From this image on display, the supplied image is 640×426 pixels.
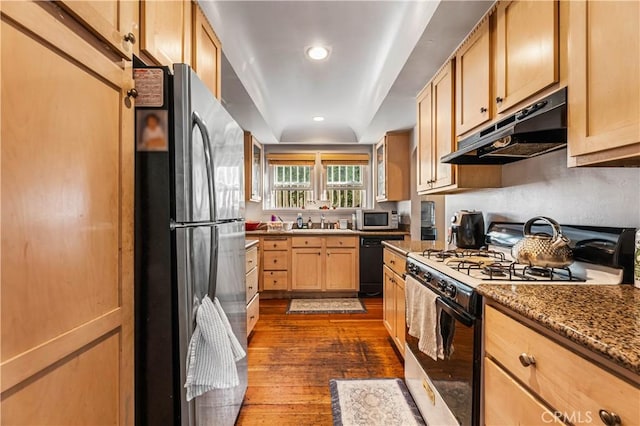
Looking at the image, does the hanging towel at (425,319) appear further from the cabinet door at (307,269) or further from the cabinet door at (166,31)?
the cabinet door at (307,269)

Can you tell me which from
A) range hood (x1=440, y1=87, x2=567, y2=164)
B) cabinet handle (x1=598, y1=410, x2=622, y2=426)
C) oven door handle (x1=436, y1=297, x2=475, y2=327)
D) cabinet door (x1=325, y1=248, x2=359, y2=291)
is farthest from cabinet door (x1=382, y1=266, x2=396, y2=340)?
cabinet handle (x1=598, y1=410, x2=622, y2=426)

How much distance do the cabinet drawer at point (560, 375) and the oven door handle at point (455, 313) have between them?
14cm

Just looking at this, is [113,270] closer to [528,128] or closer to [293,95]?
[528,128]

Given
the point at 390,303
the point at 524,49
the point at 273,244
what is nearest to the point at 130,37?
the point at 524,49

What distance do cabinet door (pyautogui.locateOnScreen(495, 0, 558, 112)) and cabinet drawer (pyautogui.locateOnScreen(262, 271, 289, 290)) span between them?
129 inches

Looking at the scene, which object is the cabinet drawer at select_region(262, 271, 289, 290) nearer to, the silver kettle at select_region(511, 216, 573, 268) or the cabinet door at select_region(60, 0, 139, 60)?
the silver kettle at select_region(511, 216, 573, 268)

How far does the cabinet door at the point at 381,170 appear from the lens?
14.2 ft

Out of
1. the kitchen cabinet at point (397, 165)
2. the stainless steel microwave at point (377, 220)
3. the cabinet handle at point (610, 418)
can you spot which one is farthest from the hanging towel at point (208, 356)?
the kitchen cabinet at point (397, 165)

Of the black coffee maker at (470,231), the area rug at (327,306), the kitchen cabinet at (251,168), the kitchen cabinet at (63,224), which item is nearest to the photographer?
the kitchen cabinet at (63,224)

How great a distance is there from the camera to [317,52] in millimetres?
2502

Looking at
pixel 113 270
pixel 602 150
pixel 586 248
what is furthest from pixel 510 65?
pixel 113 270

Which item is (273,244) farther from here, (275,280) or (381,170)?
(381,170)

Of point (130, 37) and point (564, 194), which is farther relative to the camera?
point (564, 194)

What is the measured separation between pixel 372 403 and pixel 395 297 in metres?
0.82
